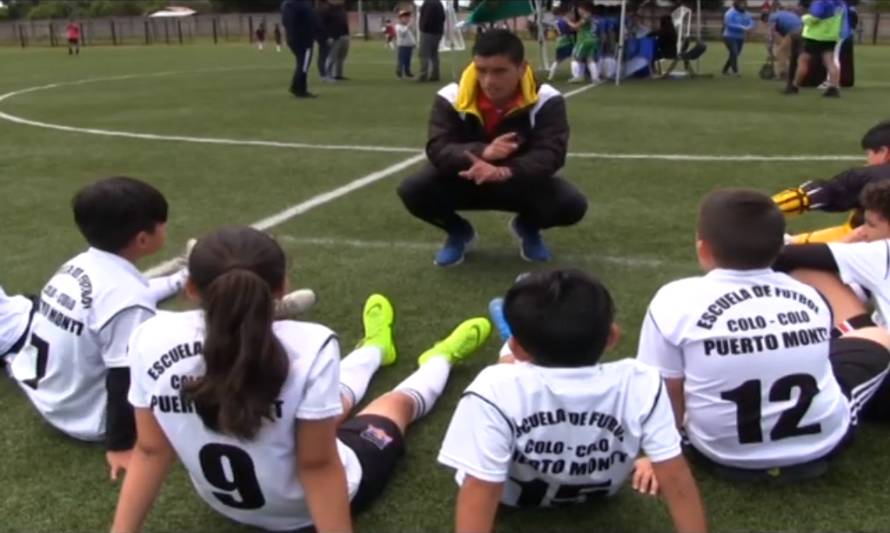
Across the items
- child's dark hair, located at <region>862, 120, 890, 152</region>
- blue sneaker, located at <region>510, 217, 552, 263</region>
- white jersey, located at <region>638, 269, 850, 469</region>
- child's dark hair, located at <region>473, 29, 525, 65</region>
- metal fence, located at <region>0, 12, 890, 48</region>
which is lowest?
metal fence, located at <region>0, 12, 890, 48</region>

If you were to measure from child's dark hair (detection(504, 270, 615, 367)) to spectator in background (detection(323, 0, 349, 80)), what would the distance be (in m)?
15.9

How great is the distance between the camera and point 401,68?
19281 mm

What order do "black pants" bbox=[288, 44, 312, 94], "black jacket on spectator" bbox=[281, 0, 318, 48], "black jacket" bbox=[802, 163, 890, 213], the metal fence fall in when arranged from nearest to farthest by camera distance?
"black jacket" bbox=[802, 163, 890, 213], "black pants" bbox=[288, 44, 312, 94], "black jacket on spectator" bbox=[281, 0, 318, 48], the metal fence

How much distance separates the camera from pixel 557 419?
2.64 meters

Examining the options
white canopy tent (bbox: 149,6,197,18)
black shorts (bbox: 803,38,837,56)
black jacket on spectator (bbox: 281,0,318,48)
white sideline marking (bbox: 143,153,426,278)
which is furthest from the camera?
white canopy tent (bbox: 149,6,197,18)

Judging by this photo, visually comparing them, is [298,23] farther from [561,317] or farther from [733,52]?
[561,317]

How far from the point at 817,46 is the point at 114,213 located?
13417 mm

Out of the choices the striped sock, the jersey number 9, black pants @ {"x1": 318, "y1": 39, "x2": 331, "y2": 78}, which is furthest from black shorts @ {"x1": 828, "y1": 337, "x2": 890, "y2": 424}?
black pants @ {"x1": 318, "y1": 39, "x2": 331, "y2": 78}

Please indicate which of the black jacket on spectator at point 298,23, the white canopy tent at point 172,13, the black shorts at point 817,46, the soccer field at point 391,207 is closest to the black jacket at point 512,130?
the soccer field at point 391,207

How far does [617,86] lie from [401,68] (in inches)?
177

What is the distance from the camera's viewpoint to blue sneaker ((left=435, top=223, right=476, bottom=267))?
5703mm

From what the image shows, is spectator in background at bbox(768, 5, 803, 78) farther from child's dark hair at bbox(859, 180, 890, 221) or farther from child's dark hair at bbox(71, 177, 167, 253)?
child's dark hair at bbox(71, 177, 167, 253)

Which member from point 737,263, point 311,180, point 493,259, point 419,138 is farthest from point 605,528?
point 419,138

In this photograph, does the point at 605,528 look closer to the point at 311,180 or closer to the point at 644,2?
the point at 311,180
